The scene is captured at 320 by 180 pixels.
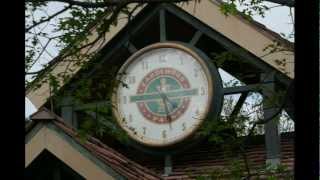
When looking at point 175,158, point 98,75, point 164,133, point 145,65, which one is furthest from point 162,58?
point 98,75

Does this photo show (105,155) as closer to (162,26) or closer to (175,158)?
(175,158)

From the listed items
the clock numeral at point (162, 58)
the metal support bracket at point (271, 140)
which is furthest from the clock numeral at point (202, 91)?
the metal support bracket at point (271, 140)

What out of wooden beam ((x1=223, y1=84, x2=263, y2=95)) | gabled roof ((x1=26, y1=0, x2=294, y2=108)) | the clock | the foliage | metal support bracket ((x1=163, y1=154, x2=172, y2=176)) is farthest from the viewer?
metal support bracket ((x1=163, y1=154, x2=172, y2=176))

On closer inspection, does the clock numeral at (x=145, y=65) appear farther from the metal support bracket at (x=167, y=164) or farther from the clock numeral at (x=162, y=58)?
the metal support bracket at (x=167, y=164)

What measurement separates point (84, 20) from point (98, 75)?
0.46m

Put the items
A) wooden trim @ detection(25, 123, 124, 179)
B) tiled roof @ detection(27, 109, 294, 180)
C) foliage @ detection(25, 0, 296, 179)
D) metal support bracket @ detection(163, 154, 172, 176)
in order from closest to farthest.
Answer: foliage @ detection(25, 0, 296, 179), wooden trim @ detection(25, 123, 124, 179), tiled roof @ detection(27, 109, 294, 180), metal support bracket @ detection(163, 154, 172, 176)

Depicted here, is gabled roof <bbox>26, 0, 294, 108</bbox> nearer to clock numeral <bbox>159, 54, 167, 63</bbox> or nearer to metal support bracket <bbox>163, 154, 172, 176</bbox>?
clock numeral <bbox>159, 54, 167, 63</bbox>

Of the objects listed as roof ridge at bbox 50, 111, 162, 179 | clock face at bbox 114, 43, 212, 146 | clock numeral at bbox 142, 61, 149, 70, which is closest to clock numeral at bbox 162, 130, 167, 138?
clock face at bbox 114, 43, 212, 146

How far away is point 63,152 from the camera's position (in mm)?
4930

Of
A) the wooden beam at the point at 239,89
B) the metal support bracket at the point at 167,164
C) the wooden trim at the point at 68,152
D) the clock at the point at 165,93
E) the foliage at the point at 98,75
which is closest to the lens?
the foliage at the point at 98,75

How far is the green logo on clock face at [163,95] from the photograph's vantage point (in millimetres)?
5344

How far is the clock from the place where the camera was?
527 centimetres

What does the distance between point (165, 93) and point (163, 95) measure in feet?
0.07
